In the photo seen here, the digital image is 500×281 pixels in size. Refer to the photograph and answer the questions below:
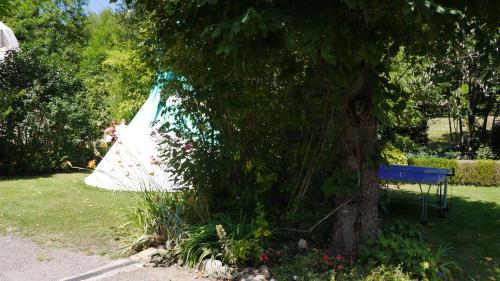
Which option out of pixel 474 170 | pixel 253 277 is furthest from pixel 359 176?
pixel 474 170

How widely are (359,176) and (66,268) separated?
334cm

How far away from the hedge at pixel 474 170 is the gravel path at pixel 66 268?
31.8 feet

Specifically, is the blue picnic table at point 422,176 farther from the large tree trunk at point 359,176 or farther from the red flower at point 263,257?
the red flower at point 263,257

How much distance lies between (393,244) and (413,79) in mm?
7044

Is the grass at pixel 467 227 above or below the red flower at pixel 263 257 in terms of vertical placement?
below

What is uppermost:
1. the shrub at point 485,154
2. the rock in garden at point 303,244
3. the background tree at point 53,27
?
the background tree at point 53,27

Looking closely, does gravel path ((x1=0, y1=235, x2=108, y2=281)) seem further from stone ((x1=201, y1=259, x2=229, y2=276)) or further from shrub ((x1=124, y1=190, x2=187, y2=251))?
stone ((x1=201, y1=259, x2=229, y2=276))

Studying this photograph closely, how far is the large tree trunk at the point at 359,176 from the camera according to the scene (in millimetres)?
5215

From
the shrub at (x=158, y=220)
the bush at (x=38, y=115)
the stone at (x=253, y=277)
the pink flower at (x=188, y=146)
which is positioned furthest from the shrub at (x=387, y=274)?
the bush at (x=38, y=115)

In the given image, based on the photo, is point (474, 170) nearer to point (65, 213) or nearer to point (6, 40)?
point (65, 213)

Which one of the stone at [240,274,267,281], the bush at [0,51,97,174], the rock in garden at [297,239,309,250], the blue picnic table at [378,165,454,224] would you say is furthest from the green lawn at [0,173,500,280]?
the stone at [240,274,267,281]

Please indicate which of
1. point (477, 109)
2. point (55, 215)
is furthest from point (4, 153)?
point (477, 109)

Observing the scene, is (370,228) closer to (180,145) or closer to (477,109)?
(180,145)

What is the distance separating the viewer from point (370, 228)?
5.27 metres
